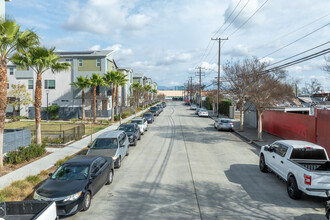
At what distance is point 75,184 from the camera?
8219 mm

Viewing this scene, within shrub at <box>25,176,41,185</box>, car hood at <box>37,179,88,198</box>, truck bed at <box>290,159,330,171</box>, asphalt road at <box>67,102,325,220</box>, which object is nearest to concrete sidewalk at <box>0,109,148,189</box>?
shrub at <box>25,176,41,185</box>

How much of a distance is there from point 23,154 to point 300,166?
526 inches

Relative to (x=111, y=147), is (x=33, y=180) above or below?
below

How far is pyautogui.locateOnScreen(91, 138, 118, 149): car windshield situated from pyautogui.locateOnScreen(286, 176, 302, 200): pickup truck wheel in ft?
27.1

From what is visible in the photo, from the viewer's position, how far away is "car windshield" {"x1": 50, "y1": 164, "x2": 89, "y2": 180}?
878cm

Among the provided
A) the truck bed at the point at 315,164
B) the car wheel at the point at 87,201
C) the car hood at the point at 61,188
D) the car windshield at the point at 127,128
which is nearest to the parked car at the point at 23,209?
the car hood at the point at 61,188

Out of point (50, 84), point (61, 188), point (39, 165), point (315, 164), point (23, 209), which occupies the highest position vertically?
point (50, 84)

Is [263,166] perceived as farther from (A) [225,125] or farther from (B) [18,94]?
(B) [18,94]

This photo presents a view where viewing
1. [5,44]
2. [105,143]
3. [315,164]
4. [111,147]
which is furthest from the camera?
[105,143]

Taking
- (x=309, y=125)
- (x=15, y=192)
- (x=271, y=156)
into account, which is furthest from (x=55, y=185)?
(x=309, y=125)

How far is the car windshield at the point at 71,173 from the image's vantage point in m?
8.78

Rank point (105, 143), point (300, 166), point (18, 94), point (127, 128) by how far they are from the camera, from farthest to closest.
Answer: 1. point (18, 94)
2. point (127, 128)
3. point (105, 143)
4. point (300, 166)

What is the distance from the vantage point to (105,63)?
40219mm

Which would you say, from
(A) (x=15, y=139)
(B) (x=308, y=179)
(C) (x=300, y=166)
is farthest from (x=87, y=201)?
(A) (x=15, y=139)
